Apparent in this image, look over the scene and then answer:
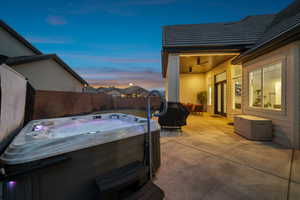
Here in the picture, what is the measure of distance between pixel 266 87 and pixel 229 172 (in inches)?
139

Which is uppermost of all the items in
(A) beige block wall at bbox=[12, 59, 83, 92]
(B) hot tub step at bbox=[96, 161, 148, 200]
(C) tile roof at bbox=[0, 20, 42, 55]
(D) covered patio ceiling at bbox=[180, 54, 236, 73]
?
(C) tile roof at bbox=[0, 20, 42, 55]

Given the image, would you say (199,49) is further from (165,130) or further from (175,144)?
(175,144)

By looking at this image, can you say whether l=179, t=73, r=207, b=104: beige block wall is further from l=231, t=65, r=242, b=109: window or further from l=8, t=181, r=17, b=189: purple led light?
l=8, t=181, r=17, b=189: purple led light

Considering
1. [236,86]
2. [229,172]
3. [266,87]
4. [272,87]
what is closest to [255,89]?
[266,87]

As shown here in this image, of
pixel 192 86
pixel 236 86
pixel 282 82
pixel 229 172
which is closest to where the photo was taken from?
pixel 229 172

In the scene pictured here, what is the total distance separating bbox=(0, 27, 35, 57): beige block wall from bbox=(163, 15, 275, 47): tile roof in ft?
24.6

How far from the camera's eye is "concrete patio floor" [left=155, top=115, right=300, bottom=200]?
1.42m

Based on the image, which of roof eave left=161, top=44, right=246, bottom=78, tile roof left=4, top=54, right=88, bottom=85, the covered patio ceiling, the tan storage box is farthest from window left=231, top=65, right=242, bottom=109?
tile roof left=4, top=54, right=88, bottom=85

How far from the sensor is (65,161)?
1087 mm

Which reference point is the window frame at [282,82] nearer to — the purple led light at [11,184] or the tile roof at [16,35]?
the purple led light at [11,184]

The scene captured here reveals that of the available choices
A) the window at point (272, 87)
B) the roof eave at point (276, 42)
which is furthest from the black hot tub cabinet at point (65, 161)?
the window at point (272, 87)

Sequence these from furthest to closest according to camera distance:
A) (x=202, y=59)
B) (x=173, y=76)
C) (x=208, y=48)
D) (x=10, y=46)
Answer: (x=202, y=59)
(x=10, y=46)
(x=173, y=76)
(x=208, y=48)

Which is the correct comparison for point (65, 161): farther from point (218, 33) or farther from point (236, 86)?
point (236, 86)

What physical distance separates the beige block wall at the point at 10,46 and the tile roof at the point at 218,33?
749 centimetres
